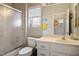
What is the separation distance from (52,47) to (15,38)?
59 cm

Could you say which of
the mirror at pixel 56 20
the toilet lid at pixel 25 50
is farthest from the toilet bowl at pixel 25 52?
the mirror at pixel 56 20

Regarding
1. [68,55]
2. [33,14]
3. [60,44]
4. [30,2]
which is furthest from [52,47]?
[30,2]

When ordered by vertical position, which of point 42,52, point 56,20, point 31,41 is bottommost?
point 42,52

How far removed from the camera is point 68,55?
1445 millimetres

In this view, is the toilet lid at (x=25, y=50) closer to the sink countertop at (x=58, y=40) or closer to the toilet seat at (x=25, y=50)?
the toilet seat at (x=25, y=50)

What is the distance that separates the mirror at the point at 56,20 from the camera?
1.56 metres

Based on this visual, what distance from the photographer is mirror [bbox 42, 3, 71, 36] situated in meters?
1.56

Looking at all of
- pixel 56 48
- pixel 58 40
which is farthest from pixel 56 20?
pixel 56 48

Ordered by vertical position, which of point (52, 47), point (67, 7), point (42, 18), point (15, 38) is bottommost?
point (52, 47)

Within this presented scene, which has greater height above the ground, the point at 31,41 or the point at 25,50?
the point at 31,41

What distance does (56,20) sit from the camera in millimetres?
1618

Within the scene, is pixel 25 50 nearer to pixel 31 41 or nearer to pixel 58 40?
pixel 31 41

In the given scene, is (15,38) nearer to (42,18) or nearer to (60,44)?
(42,18)

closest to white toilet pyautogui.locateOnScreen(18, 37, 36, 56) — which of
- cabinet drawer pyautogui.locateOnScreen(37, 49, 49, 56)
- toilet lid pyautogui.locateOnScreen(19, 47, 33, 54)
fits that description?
toilet lid pyautogui.locateOnScreen(19, 47, 33, 54)
